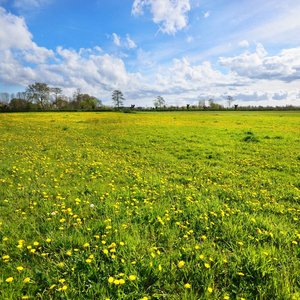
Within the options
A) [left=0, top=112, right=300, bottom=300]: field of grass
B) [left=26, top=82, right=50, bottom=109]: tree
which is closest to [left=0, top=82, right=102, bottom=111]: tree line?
[left=26, top=82, right=50, bottom=109]: tree

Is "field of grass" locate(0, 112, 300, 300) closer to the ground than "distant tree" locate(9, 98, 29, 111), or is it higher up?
closer to the ground

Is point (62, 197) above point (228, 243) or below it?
above

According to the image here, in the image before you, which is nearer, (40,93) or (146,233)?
(146,233)

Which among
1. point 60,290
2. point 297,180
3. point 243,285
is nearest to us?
point 60,290

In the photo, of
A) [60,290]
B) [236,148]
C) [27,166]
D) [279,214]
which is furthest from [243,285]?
[236,148]

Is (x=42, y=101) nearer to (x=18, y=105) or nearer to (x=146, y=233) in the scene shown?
(x=18, y=105)

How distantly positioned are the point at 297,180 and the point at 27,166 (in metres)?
11.5

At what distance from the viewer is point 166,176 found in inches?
287

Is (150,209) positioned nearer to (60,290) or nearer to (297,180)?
(60,290)

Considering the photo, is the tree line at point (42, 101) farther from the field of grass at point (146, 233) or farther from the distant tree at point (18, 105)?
the field of grass at point (146, 233)

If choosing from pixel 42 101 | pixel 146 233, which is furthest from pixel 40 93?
pixel 146 233

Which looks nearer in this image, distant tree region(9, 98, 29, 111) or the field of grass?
the field of grass

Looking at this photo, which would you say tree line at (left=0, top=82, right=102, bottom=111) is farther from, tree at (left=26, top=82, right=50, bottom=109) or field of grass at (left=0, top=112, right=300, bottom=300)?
field of grass at (left=0, top=112, right=300, bottom=300)

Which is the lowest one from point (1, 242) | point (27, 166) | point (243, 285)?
point (243, 285)
